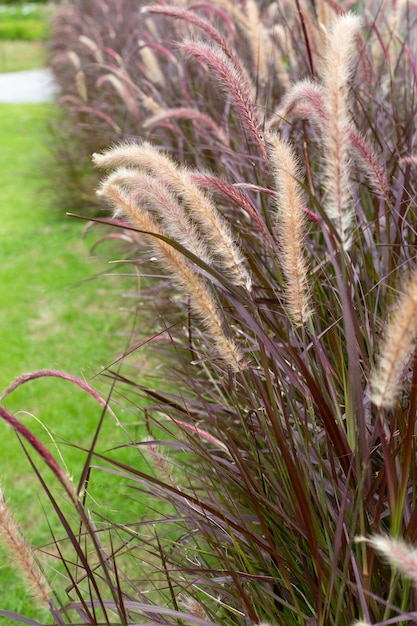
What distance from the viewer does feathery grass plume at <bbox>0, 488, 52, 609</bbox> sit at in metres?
0.94

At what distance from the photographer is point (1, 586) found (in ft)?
7.95

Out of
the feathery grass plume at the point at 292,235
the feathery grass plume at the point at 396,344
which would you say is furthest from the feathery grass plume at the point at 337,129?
the feathery grass plume at the point at 396,344

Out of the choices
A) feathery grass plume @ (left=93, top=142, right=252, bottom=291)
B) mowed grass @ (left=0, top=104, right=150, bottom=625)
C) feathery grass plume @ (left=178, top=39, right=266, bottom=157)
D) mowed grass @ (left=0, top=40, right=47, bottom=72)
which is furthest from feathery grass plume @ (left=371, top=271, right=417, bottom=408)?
mowed grass @ (left=0, top=40, right=47, bottom=72)

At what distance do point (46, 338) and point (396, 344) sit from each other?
3599 millimetres

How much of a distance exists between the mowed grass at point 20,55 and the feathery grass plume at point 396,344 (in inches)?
676

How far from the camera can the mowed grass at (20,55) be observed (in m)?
→ 17.9

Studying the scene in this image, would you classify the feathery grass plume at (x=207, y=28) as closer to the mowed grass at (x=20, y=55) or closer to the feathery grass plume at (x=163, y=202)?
the feathery grass plume at (x=163, y=202)

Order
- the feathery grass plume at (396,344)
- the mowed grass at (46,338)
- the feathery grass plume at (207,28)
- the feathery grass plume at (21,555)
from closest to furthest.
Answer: the feathery grass plume at (396,344), the feathery grass plume at (21,555), the feathery grass plume at (207,28), the mowed grass at (46,338)

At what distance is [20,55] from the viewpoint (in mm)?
20062

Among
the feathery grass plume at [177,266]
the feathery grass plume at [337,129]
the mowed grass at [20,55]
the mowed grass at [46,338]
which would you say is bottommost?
the mowed grass at [46,338]

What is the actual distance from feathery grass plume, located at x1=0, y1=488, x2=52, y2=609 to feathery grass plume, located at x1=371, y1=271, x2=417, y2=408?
20.6 inches

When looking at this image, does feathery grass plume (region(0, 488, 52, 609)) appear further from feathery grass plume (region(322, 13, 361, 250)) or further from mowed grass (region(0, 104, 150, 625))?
feathery grass plume (region(322, 13, 361, 250))

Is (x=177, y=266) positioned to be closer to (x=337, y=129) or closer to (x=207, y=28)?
(x=337, y=129)

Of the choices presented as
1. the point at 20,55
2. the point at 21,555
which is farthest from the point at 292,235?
the point at 20,55
